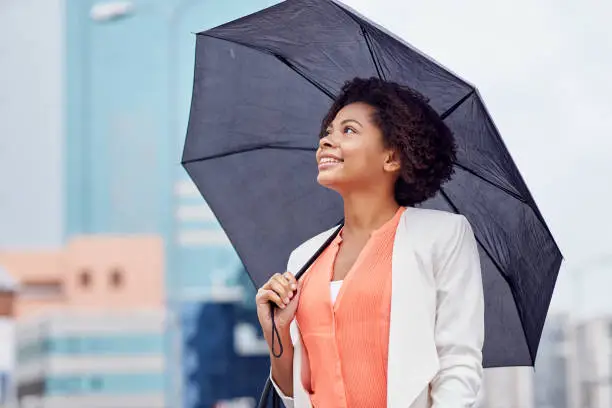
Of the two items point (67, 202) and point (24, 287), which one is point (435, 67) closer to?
point (67, 202)

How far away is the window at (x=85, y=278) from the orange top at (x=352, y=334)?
218 feet

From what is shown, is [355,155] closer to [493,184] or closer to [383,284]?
[383,284]

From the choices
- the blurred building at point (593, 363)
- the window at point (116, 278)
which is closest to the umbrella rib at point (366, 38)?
the blurred building at point (593, 363)

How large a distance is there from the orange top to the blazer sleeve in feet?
0.43

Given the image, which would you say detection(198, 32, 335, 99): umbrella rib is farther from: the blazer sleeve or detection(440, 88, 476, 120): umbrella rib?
the blazer sleeve

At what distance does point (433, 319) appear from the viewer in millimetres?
2928

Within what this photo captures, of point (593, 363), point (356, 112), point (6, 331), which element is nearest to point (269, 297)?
point (356, 112)

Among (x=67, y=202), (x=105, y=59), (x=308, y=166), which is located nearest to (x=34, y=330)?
(x=67, y=202)

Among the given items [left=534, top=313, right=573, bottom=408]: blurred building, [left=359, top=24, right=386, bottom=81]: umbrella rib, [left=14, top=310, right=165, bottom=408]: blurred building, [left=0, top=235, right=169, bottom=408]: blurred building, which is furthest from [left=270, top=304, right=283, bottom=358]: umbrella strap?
[left=0, top=235, right=169, bottom=408]: blurred building

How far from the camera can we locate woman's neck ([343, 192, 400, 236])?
317cm

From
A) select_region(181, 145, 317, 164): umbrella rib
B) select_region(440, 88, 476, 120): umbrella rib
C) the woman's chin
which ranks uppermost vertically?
select_region(181, 145, 317, 164): umbrella rib

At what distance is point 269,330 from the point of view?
309 cm

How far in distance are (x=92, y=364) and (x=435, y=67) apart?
64684 millimetres

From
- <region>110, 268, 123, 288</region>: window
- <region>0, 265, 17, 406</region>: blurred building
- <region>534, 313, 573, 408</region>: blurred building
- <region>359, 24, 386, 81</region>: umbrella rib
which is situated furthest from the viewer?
<region>110, 268, 123, 288</region>: window
